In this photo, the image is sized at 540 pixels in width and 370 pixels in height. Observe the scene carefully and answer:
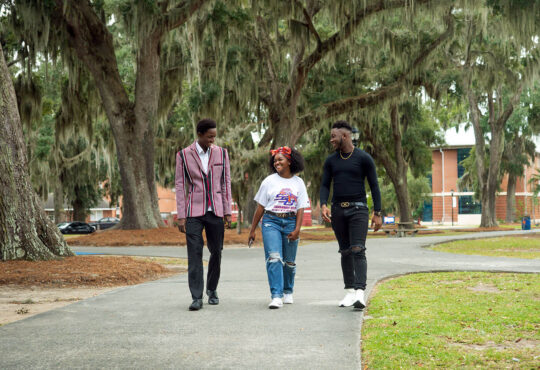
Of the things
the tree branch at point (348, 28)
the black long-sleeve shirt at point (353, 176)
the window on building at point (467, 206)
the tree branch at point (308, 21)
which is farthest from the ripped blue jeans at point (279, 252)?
the window on building at point (467, 206)

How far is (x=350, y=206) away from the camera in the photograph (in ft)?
20.5

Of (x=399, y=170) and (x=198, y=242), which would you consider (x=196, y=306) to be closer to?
(x=198, y=242)

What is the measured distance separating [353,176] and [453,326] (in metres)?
1.80

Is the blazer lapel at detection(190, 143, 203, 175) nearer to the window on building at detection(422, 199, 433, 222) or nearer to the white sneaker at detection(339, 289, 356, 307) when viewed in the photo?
the white sneaker at detection(339, 289, 356, 307)

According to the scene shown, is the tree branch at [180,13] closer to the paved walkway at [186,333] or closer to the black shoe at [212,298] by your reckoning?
the paved walkway at [186,333]

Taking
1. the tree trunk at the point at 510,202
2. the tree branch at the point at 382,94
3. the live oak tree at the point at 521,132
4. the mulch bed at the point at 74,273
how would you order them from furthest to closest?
the tree trunk at the point at 510,202
the live oak tree at the point at 521,132
the tree branch at the point at 382,94
the mulch bed at the point at 74,273

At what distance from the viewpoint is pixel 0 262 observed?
9.26 metres

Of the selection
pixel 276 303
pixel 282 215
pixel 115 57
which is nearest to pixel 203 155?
pixel 282 215

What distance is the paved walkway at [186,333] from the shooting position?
4.11m

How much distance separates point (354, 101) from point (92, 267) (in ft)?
48.7

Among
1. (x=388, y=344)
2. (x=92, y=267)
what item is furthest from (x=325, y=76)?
(x=388, y=344)

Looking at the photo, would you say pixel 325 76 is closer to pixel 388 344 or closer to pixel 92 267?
pixel 92 267

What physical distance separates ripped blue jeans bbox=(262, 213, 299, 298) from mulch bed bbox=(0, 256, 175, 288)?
3273mm

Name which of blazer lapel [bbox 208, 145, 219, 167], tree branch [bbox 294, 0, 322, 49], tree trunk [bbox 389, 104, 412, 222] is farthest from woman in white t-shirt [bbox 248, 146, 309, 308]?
tree trunk [bbox 389, 104, 412, 222]
